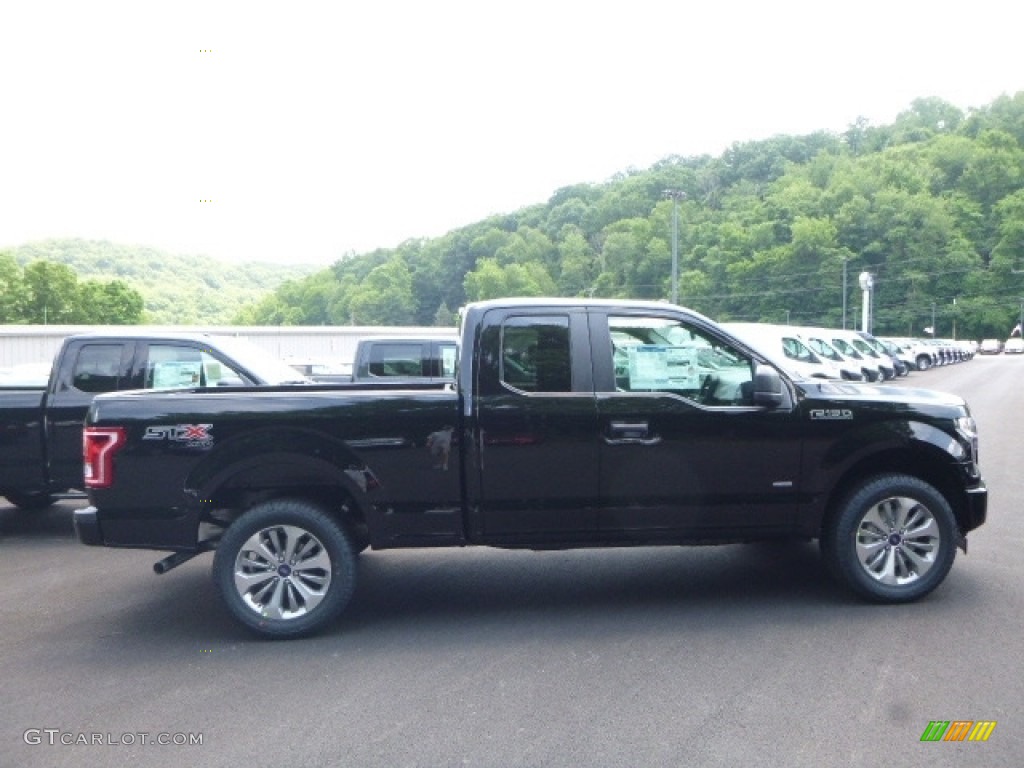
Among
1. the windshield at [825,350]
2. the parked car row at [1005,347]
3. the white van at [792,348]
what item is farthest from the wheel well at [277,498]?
the parked car row at [1005,347]

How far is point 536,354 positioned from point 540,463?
0.72 meters

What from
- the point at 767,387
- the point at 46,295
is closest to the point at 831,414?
the point at 767,387

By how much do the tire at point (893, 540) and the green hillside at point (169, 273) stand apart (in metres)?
77.3

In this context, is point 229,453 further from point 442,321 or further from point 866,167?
point 866,167

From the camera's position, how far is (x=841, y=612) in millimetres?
5961

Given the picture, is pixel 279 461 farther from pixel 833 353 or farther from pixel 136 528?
pixel 833 353

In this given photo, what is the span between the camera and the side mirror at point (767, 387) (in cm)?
585

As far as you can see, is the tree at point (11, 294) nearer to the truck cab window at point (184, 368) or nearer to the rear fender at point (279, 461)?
the truck cab window at point (184, 368)

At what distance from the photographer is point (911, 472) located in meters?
6.34

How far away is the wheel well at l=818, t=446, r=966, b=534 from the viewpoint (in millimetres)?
6180

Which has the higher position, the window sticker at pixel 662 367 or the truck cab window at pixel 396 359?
the window sticker at pixel 662 367

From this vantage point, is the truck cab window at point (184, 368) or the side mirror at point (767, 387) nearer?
the side mirror at point (767, 387)

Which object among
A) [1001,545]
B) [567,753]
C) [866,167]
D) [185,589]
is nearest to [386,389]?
[185,589]

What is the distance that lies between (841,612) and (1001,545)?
2.64 metres
